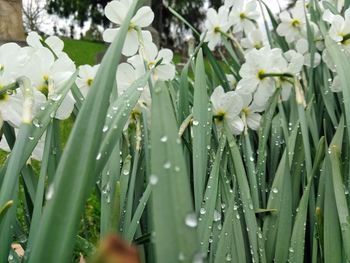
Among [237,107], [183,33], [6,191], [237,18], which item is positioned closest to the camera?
[6,191]

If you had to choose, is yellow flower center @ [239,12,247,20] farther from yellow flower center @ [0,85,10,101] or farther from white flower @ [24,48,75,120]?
yellow flower center @ [0,85,10,101]

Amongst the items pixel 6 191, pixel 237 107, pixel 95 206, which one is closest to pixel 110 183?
pixel 6 191

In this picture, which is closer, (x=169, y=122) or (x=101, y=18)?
(x=169, y=122)

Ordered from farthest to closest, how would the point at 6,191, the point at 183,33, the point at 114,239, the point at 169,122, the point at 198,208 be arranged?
the point at 183,33, the point at 198,208, the point at 6,191, the point at 169,122, the point at 114,239

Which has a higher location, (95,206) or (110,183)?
(110,183)

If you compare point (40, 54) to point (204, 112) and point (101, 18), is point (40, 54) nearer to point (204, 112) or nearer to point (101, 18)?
point (204, 112)

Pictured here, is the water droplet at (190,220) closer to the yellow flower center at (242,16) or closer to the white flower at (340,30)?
the white flower at (340,30)

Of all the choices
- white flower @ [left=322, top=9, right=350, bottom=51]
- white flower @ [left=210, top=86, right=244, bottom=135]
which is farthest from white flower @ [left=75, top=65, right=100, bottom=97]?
white flower @ [left=322, top=9, right=350, bottom=51]
